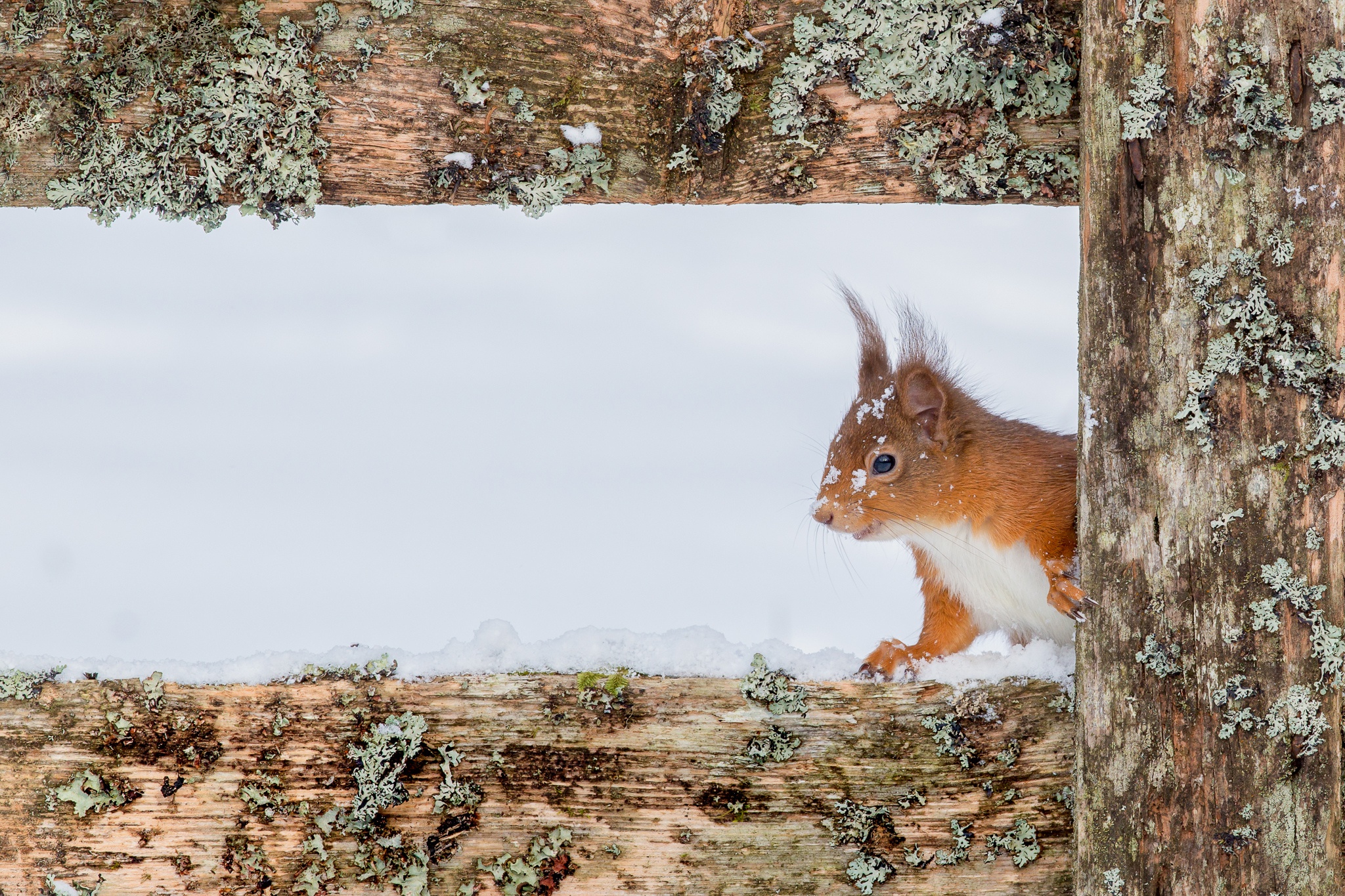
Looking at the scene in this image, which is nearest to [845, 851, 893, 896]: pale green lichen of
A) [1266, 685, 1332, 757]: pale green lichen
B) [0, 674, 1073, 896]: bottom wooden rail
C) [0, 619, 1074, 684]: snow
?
[0, 674, 1073, 896]: bottom wooden rail

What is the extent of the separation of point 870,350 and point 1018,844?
1155 mm

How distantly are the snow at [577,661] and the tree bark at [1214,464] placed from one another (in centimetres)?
20

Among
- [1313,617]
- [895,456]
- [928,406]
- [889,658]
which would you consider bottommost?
[889,658]

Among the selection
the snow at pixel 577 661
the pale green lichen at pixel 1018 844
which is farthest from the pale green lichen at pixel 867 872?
the snow at pixel 577 661

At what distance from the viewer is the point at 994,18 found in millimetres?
1591

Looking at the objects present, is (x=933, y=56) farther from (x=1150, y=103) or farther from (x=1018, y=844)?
(x=1018, y=844)

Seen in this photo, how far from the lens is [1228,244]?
1.39 meters

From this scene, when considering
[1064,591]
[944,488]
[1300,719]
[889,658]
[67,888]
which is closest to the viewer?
[1300,719]

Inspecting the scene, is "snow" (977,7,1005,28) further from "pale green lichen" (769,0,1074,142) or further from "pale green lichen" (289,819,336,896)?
"pale green lichen" (289,819,336,896)

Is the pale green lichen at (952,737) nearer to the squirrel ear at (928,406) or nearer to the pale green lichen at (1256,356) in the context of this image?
the pale green lichen at (1256,356)

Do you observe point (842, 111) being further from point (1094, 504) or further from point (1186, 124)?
point (1094, 504)

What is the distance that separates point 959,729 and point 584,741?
59cm

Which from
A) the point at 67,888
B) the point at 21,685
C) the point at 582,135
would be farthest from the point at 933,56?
the point at 67,888

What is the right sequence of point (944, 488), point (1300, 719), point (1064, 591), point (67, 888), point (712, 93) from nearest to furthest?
point (1300, 719) < point (67, 888) < point (712, 93) < point (1064, 591) < point (944, 488)
